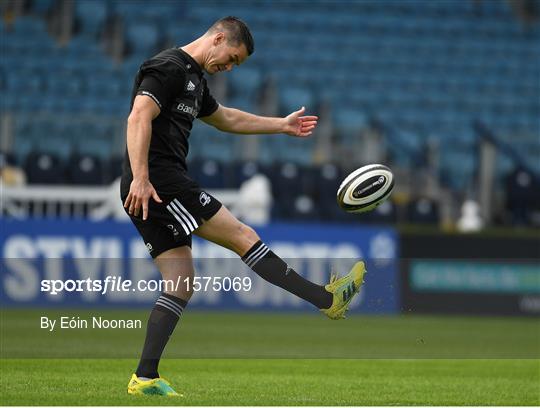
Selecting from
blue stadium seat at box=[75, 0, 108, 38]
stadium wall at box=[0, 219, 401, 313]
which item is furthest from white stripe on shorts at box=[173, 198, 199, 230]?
blue stadium seat at box=[75, 0, 108, 38]

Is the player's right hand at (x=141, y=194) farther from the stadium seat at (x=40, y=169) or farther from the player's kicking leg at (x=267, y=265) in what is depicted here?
the stadium seat at (x=40, y=169)

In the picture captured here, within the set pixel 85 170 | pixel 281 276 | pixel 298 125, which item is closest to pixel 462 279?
pixel 85 170

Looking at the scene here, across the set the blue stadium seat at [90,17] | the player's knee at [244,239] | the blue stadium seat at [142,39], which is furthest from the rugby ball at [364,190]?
the blue stadium seat at [90,17]

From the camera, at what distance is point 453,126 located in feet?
70.0

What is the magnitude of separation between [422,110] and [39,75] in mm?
7115

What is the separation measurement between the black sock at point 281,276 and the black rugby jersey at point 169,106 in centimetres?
60

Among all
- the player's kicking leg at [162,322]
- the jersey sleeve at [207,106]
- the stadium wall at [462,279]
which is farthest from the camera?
the stadium wall at [462,279]

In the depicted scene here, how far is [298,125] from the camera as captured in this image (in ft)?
23.8

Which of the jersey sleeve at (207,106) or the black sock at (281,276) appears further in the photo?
the jersey sleeve at (207,106)

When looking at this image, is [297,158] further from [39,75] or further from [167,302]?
[167,302]

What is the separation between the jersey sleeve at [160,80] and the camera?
6.18 meters

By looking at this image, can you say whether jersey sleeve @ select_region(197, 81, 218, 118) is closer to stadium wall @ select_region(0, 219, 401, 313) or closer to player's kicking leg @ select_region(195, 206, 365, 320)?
player's kicking leg @ select_region(195, 206, 365, 320)

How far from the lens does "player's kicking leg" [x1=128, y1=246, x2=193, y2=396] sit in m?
6.29

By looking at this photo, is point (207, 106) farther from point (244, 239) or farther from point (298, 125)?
point (244, 239)
